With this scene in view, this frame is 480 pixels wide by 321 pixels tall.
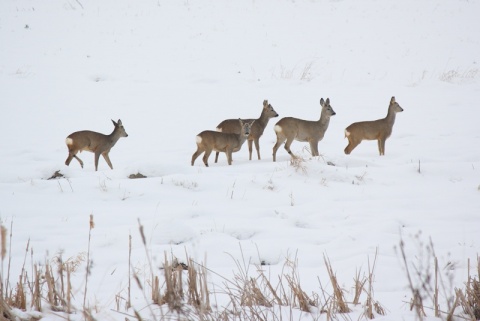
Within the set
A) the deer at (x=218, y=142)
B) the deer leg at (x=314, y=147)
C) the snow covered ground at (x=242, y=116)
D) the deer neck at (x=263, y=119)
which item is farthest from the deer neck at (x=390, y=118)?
the deer at (x=218, y=142)

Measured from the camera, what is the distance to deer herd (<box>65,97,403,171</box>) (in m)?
11.2

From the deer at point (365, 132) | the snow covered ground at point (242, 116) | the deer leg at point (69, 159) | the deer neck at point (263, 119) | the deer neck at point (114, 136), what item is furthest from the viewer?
the deer neck at point (263, 119)

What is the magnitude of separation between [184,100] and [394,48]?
477 inches

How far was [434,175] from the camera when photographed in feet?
26.8

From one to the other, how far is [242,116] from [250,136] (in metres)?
3.40

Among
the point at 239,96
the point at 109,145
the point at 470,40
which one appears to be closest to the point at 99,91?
Result: the point at 239,96

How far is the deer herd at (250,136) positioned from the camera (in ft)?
36.8

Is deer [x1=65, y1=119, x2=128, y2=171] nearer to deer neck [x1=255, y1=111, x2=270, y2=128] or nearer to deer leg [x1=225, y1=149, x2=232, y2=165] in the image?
deer leg [x1=225, y1=149, x2=232, y2=165]

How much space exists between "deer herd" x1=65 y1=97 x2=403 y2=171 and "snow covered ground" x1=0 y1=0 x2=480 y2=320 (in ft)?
1.39

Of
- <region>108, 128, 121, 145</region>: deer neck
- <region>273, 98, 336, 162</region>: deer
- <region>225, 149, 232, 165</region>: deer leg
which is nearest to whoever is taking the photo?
<region>225, 149, 232, 165</region>: deer leg

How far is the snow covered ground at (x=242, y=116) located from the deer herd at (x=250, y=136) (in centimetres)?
43

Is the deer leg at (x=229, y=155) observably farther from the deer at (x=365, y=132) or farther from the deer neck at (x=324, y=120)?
the deer at (x=365, y=132)

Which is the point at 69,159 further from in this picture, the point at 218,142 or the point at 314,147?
the point at 314,147

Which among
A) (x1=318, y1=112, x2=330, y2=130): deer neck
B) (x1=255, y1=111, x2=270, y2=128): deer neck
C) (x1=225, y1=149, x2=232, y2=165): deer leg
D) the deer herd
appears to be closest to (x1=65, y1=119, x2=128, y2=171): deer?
the deer herd
